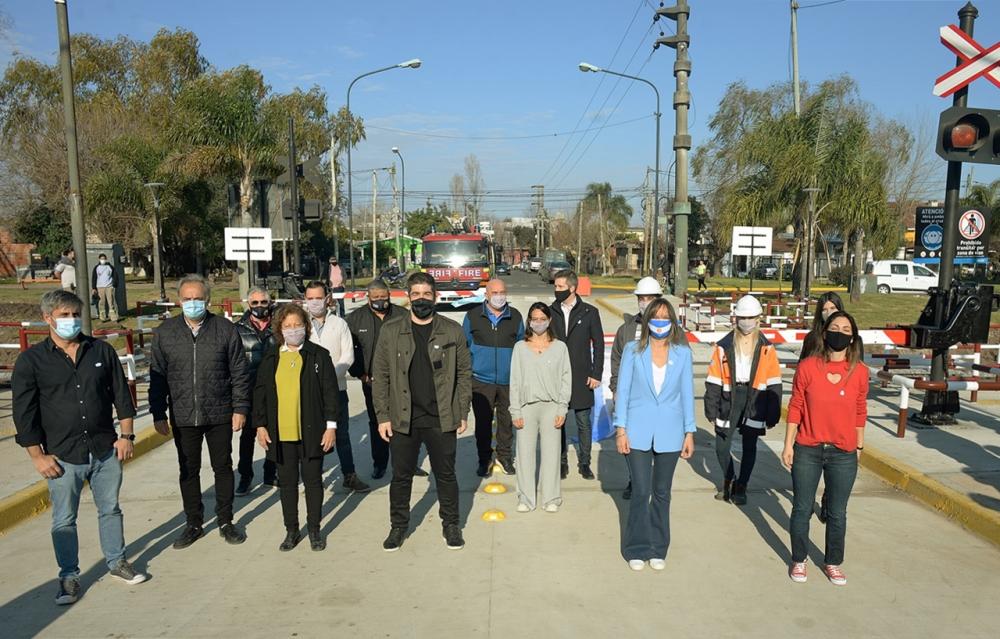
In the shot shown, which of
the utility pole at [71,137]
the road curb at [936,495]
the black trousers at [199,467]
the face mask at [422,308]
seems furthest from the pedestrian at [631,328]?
the utility pole at [71,137]

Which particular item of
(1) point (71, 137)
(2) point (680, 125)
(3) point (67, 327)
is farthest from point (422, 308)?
(2) point (680, 125)

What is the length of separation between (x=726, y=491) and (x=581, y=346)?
178 cm

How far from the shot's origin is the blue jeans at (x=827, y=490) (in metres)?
4.54

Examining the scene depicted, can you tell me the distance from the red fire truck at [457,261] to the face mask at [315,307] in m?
17.4

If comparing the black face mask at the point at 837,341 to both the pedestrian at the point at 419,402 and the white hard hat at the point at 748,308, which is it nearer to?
the white hard hat at the point at 748,308

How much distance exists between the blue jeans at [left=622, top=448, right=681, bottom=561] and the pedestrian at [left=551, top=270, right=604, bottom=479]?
5.96ft

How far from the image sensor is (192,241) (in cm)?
4400

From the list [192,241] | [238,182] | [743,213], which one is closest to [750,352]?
[743,213]

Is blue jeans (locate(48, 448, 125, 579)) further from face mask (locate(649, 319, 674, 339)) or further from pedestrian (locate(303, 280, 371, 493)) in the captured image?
face mask (locate(649, 319, 674, 339))

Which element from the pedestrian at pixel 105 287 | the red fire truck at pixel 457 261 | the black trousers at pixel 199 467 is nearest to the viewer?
the black trousers at pixel 199 467

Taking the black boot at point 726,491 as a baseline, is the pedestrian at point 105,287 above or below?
above

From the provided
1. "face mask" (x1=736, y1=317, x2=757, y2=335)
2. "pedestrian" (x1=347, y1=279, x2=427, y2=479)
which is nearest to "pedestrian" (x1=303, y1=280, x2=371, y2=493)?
"pedestrian" (x1=347, y1=279, x2=427, y2=479)

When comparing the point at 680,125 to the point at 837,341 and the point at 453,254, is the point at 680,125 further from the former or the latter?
the point at 837,341

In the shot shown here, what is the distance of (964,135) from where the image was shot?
7133mm
